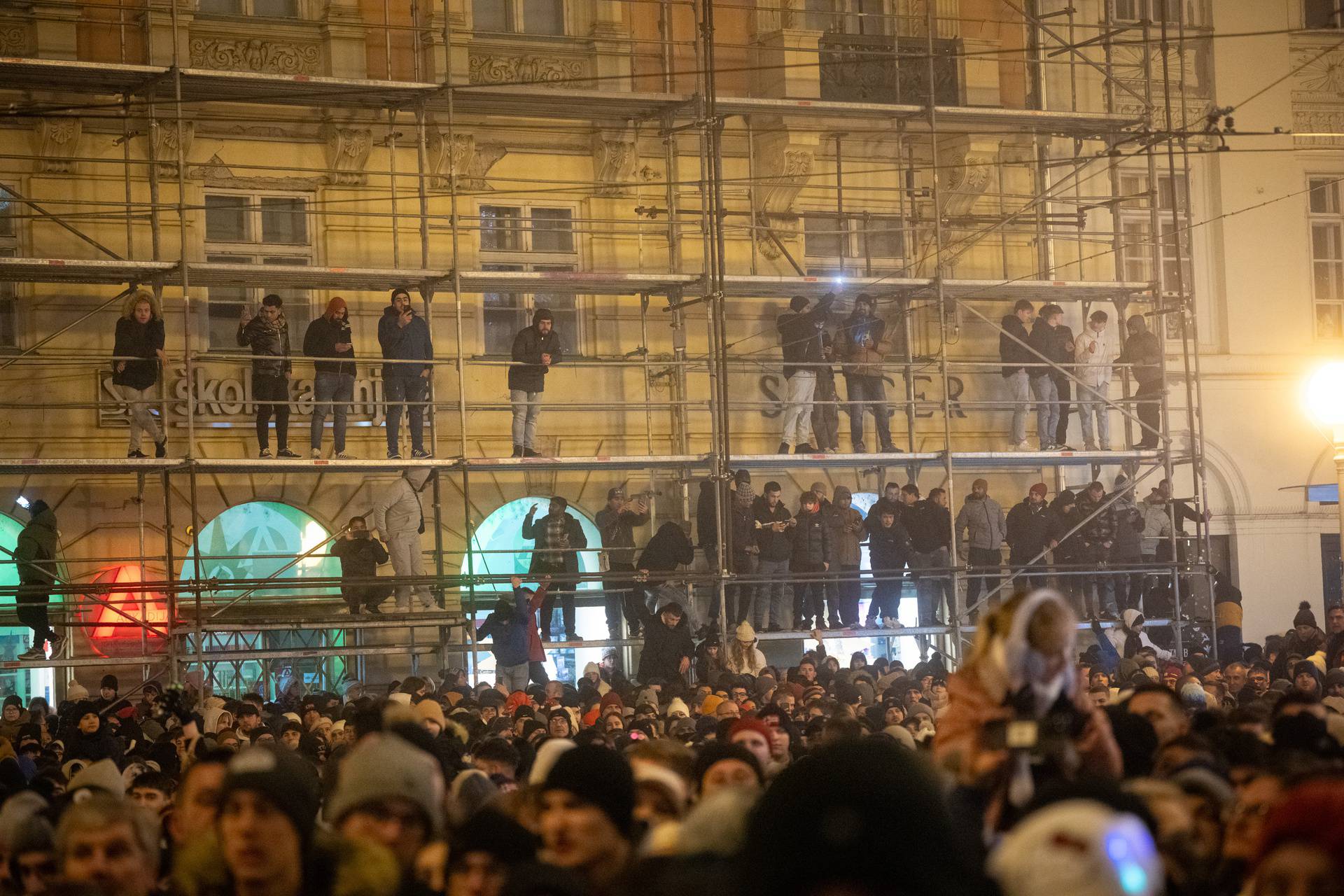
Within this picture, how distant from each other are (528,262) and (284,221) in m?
2.89

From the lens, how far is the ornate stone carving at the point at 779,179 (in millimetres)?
22172

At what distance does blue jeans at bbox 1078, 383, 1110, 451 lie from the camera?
71.2 feet

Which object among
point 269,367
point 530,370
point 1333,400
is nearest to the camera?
point 1333,400

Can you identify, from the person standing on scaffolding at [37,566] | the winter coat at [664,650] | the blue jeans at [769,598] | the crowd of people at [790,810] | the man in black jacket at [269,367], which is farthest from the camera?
the blue jeans at [769,598]

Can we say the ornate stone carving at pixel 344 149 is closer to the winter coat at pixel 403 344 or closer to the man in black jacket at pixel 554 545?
the winter coat at pixel 403 344

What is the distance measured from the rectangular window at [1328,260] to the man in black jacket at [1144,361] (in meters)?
5.39

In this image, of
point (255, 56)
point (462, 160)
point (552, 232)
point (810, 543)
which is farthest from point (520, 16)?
point (810, 543)

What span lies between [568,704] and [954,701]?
11927 mm

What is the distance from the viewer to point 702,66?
21578 millimetres

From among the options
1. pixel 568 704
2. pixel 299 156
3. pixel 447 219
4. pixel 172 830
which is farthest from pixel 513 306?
pixel 172 830

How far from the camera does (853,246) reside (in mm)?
23609

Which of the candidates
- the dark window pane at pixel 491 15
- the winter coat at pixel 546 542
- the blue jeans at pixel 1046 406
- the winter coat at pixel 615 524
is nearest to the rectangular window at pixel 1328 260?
the blue jeans at pixel 1046 406

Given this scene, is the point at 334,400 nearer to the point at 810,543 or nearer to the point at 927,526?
the point at 810,543

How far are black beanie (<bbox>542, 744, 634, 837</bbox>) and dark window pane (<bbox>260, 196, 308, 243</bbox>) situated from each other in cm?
1651
